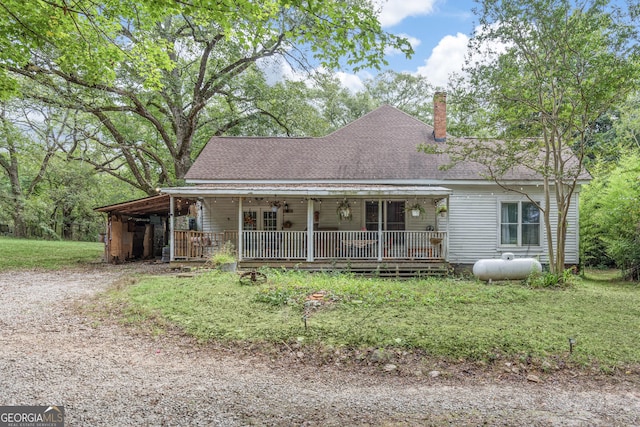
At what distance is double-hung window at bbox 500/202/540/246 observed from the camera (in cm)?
1356

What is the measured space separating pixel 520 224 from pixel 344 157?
702 cm

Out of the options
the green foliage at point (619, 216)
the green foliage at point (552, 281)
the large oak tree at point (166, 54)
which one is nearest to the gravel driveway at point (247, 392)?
the large oak tree at point (166, 54)

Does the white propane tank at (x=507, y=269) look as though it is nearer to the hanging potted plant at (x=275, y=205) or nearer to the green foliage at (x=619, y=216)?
the green foliage at (x=619, y=216)

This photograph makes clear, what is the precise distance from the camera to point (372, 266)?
12.0 meters

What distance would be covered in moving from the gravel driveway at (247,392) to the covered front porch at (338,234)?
6847 mm

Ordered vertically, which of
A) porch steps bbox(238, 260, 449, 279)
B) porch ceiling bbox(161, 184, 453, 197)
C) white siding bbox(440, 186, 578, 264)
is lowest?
porch steps bbox(238, 260, 449, 279)

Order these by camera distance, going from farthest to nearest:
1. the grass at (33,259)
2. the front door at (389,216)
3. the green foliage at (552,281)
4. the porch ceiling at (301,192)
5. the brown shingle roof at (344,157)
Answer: the brown shingle roof at (344,157) → the front door at (389,216) → the grass at (33,259) → the porch ceiling at (301,192) → the green foliage at (552,281)

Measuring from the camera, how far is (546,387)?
3.99 metres

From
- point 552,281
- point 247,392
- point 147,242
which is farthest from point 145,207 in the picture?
point 552,281

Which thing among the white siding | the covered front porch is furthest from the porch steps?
the white siding

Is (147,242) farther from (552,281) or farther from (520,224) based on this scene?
(552,281)

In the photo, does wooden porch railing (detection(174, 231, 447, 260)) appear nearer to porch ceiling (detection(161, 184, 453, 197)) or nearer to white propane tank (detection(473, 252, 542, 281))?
porch ceiling (detection(161, 184, 453, 197))

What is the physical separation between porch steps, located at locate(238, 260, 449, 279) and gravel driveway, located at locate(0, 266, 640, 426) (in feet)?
22.2

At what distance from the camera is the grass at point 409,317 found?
4.86 meters
